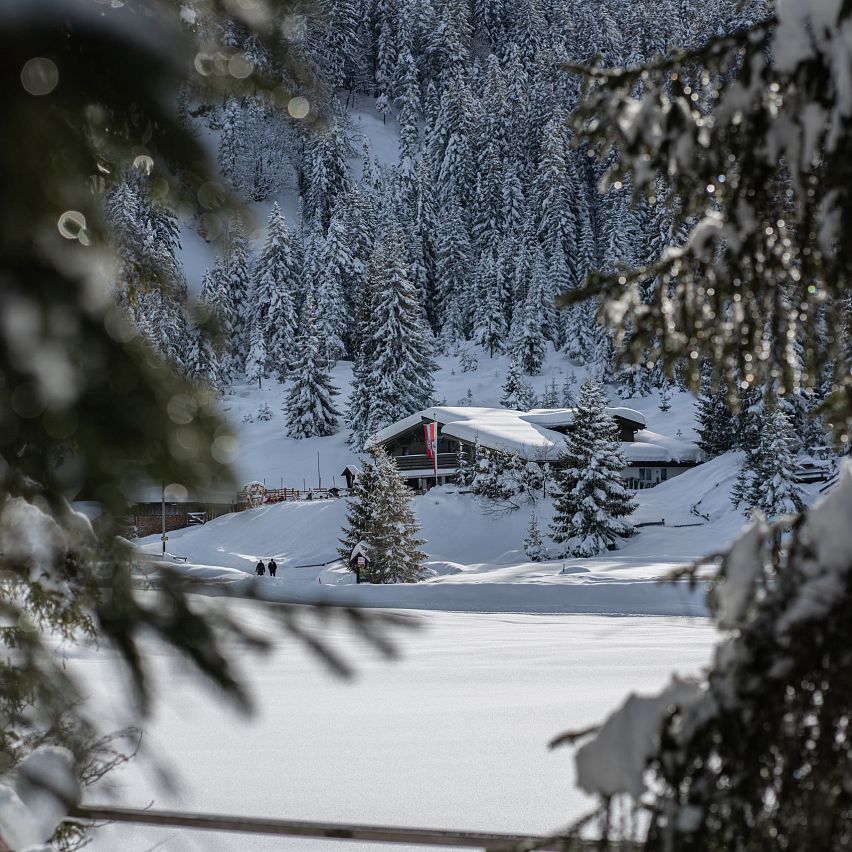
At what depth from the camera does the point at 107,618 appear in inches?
48.9

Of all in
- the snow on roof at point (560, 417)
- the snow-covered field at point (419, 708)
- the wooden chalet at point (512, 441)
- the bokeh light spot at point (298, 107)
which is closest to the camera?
the bokeh light spot at point (298, 107)

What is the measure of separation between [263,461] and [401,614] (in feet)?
177

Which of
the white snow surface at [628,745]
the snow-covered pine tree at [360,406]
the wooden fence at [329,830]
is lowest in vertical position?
the wooden fence at [329,830]

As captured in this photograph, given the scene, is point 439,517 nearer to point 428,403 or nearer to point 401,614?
point 428,403

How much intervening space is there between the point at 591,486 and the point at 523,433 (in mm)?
8439

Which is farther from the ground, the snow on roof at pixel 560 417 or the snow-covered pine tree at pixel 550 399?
the snow-covered pine tree at pixel 550 399

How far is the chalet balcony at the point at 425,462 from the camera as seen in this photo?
44219 mm

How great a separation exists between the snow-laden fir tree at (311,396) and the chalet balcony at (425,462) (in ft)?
38.2

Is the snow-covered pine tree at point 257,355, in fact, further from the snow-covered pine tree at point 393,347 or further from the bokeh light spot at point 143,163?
the bokeh light spot at point 143,163

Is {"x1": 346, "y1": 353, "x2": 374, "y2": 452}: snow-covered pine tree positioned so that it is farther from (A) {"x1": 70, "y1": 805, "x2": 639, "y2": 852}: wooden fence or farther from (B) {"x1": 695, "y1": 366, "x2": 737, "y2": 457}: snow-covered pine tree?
(A) {"x1": 70, "y1": 805, "x2": 639, "y2": 852}: wooden fence

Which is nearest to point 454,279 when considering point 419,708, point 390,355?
point 390,355

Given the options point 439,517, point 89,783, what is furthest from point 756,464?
point 89,783

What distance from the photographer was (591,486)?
3164cm

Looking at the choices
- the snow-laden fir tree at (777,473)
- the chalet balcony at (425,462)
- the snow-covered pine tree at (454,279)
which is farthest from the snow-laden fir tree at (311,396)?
the snow-laden fir tree at (777,473)
